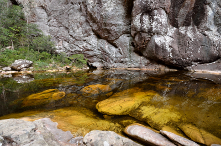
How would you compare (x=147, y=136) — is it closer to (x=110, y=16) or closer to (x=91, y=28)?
(x=110, y=16)

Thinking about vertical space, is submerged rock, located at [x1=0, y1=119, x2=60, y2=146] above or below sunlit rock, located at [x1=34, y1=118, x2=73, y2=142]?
above

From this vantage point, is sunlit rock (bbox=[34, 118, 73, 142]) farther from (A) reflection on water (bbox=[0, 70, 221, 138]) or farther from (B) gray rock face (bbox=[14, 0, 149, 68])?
(B) gray rock face (bbox=[14, 0, 149, 68])

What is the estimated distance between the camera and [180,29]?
11125 mm

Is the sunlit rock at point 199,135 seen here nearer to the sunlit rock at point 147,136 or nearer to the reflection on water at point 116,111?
the reflection on water at point 116,111

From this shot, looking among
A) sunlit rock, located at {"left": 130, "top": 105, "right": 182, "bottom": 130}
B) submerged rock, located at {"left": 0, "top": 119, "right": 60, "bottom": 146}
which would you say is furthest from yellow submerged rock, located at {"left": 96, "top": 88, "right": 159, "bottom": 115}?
submerged rock, located at {"left": 0, "top": 119, "right": 60, "bottom": 146}

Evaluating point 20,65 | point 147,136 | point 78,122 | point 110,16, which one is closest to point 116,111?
point 78,122

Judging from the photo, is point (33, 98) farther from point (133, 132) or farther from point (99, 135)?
point (133, 132)

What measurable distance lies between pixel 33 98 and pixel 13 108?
2.48 ft

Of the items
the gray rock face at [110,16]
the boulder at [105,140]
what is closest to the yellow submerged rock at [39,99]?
the boulder at [105,140]

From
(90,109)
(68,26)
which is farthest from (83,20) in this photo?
(90,109)

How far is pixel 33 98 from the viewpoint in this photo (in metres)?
3.78

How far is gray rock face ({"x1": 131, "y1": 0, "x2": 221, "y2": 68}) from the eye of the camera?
33.6ft

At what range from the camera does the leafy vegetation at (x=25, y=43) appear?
1166 centimetres

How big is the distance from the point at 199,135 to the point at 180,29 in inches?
486
